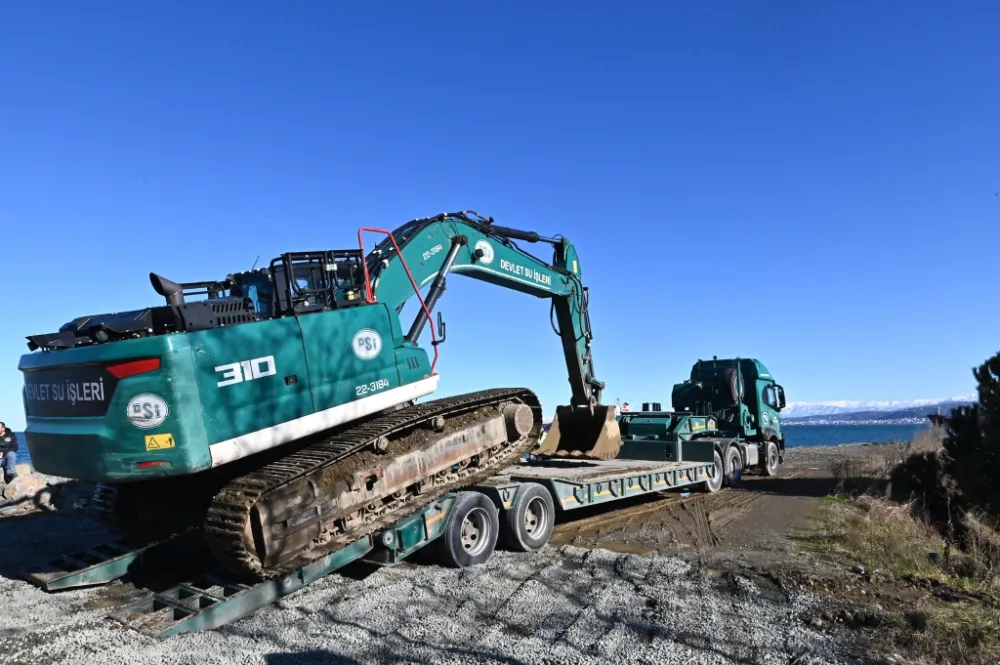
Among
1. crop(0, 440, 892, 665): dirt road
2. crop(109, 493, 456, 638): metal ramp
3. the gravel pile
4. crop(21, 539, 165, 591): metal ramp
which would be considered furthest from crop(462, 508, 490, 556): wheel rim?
crop(21, 539, 165, 591): metal ramp

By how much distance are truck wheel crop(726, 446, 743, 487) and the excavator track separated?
8889 mm

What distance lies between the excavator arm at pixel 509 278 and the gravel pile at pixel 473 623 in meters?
3.15

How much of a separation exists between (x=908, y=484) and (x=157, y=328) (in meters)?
12.8

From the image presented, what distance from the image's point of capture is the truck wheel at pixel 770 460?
64.0 ft

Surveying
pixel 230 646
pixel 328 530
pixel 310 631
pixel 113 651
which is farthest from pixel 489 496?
pixel 113 651

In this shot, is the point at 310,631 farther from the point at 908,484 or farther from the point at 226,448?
the point at 908,484

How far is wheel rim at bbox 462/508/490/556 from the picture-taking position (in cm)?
857

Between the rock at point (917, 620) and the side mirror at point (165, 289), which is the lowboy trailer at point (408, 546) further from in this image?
the rock at point (917, 620)

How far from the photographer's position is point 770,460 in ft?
64.7

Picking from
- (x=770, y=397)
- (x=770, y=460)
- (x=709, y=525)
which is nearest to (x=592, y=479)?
(x=709, y=525)

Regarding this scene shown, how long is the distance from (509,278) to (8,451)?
39.9ft

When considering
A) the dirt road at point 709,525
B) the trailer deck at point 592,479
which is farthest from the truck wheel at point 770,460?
the trailer deck at point 592,479

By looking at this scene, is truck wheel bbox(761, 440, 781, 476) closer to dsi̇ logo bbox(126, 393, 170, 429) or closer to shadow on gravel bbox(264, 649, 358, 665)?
shadow on gravel bbox(264, 649, 358, 665)

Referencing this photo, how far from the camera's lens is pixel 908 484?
13.0 m
